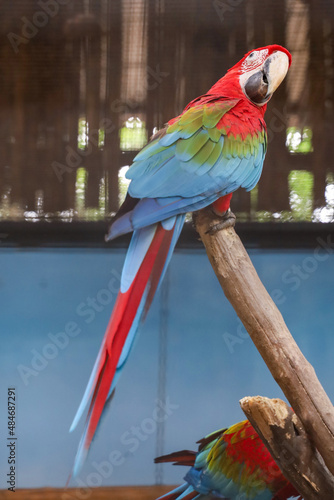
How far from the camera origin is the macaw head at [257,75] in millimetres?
1294

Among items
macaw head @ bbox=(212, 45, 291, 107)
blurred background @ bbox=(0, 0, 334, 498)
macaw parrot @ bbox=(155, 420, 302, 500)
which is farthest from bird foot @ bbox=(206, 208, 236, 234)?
macaw parrot @ bbox=(155, 420, 302, 500)

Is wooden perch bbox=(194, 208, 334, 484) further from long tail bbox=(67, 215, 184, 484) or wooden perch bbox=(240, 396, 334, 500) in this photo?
long tail bbox=(67, 215, 184, 484)

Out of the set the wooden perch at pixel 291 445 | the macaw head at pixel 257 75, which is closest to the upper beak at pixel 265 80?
the macaw head at pixel 257 75

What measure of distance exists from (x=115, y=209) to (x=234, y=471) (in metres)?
0.78

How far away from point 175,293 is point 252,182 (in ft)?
1.29

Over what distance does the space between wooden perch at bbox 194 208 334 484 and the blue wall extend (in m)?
0.34

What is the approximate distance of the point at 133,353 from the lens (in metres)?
1.40

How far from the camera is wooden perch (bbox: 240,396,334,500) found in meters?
0.98

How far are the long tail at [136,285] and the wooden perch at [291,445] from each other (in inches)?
13.9

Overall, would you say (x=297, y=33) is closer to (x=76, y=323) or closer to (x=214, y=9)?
(x=214, y=9)

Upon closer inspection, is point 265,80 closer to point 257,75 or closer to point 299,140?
point 257,75

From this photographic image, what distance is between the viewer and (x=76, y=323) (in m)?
1.47

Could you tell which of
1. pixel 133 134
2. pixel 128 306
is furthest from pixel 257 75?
pixel 128 306

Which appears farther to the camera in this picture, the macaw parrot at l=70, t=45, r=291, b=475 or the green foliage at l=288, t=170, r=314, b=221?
the green foliage at l=288, t=170, r=314, b=221
